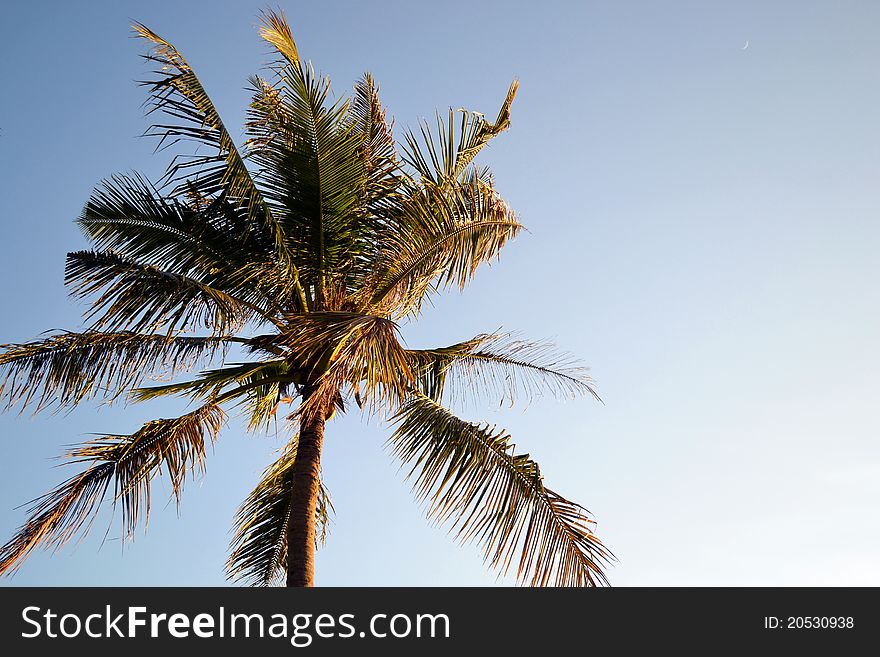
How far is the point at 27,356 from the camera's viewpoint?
876cm

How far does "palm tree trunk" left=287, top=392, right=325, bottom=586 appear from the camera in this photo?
826cm

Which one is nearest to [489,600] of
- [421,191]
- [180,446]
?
[180,446]

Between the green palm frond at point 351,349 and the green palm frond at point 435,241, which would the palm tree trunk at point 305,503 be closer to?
the green palm frond at point 351,349

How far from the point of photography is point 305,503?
8727 mm

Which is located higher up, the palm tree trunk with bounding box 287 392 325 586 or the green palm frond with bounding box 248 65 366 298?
the green palm frond with bounding box 248 65 366 298

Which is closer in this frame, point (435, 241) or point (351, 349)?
point (351, 349)

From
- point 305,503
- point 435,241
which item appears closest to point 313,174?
point 435,241

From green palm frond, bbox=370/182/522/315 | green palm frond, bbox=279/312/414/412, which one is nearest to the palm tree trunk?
green palm frond, bbox=279/312/414/412

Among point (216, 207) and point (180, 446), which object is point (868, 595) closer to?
point (180, 446)

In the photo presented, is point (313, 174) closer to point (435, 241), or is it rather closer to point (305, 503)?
point (435, 241)

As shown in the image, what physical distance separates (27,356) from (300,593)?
14.7ft

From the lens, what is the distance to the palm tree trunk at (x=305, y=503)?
826 cm

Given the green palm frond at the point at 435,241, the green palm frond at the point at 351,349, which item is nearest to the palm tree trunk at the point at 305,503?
the green palm frond at the point at 351,349

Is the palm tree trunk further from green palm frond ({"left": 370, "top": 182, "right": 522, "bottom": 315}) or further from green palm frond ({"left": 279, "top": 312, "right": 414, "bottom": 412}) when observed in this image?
green palm frond ({"left": 370, "top": 182, "right": 522, "bottom": 315})
